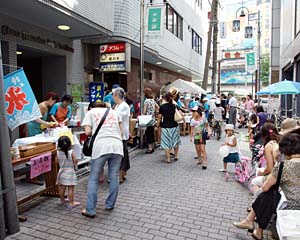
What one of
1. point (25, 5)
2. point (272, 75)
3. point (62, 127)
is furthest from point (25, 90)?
point (272, 75)

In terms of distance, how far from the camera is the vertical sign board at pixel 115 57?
972cm

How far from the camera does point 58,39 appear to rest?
8883 millimetres

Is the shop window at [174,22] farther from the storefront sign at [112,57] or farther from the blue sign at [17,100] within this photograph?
the blue sign at [17,100]

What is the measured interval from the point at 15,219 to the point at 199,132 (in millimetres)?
4466

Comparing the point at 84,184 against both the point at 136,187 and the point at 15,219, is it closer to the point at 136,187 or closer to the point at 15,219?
the point at 136,187

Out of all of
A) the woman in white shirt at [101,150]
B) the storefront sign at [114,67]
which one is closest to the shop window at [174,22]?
the storefront sign at [114,67]

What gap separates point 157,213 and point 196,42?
20479mm

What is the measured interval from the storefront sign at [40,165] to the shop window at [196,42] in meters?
19.0

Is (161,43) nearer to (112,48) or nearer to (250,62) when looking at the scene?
(112,48)

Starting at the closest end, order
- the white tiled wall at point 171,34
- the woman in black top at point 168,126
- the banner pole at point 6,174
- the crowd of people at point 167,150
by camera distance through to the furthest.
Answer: the crowd of people at point 167,150 → the banner pole at point 6,174 → the woman in black top at point 168,126 → the white tiled wall at point 171,34

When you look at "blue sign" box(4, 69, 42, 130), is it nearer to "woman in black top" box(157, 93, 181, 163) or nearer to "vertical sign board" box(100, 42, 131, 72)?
"woman in black top" box(157, 93, 181, 163)

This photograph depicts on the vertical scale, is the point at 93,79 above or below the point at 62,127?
above

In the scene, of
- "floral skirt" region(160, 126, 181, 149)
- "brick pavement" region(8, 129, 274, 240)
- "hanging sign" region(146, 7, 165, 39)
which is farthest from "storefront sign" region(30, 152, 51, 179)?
"hanging sign" region(146, 7, 165, 39)

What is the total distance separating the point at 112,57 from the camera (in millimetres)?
10039
